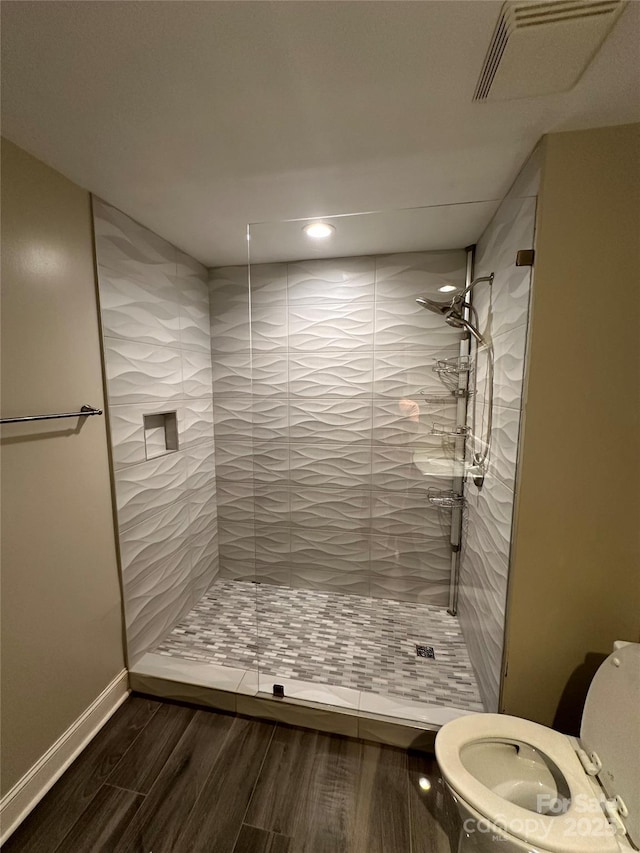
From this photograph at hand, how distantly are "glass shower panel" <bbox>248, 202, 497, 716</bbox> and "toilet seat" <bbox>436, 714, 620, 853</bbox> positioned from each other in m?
0.53

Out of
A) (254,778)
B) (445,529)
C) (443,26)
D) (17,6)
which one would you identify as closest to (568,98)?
(443,26)

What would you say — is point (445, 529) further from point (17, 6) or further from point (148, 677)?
point (17, 6)

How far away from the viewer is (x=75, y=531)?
146cm

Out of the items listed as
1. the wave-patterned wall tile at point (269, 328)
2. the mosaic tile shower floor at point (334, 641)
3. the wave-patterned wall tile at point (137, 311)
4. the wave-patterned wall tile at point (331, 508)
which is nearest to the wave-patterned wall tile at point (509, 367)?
the wave-patterned wall tile at point (331, 508)

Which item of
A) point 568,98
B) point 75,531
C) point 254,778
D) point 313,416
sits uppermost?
point 568,98

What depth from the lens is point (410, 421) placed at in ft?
6.84

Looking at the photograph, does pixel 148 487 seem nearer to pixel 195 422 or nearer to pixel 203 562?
pixel 195 422

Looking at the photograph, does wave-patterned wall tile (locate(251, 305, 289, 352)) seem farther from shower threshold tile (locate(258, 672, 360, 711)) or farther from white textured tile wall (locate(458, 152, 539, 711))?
shower threshold tile (locate(258, 672, 360, 711))

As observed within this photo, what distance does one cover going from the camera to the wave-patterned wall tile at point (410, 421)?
1994 millimetres

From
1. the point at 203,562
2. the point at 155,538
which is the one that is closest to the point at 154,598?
the point at 155,538

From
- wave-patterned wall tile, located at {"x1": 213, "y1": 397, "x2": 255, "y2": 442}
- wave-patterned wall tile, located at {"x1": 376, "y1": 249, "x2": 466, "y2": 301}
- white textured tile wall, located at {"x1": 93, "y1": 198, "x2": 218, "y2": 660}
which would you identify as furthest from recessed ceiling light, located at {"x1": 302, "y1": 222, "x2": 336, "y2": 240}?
wave-patterned wall tile, located at {"x1": 213, "y1": 397, "x2": 255, "y2": 442}

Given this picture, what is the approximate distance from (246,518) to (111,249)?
1782 mm

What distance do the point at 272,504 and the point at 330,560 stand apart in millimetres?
537

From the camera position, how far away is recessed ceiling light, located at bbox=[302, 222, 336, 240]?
69.7 inches
